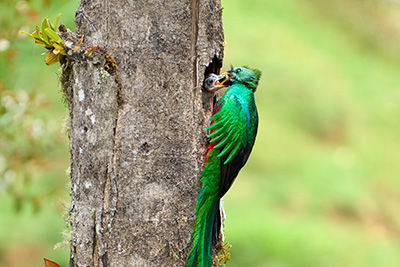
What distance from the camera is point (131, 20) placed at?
174cm

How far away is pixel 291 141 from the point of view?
21.8 ft

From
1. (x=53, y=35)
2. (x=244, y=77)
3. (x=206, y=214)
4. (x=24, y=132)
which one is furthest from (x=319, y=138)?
(x=53, y=35)

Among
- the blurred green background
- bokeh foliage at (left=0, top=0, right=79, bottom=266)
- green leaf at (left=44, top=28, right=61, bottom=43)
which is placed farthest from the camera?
the blurred green background

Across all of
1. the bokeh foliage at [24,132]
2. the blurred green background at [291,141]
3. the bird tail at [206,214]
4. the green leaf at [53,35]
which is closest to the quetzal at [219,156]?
the bird tail at [206,214]

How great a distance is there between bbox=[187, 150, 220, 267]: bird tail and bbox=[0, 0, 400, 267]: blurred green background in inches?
65.5

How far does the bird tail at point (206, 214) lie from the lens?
182cm

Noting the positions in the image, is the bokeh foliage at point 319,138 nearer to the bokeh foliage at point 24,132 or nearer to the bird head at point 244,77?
the bokeh foliage at point 24,132

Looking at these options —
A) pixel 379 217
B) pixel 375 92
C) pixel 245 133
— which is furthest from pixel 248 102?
pixel 375 92

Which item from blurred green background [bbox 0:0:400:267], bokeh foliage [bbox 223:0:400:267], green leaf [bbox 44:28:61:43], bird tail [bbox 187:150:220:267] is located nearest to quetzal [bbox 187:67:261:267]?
bird tail [bbox 187:150:220:267]

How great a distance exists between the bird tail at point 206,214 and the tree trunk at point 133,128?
50 millimetres

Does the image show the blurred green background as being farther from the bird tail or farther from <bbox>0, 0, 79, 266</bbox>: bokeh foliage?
the bird tail

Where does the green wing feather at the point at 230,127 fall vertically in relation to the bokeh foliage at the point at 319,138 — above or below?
below

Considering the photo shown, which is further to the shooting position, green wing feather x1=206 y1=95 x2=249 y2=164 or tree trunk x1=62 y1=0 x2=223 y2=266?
green wing feather x1=206 y1=95 x2=249 y2=164

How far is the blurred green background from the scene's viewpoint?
354 cm
